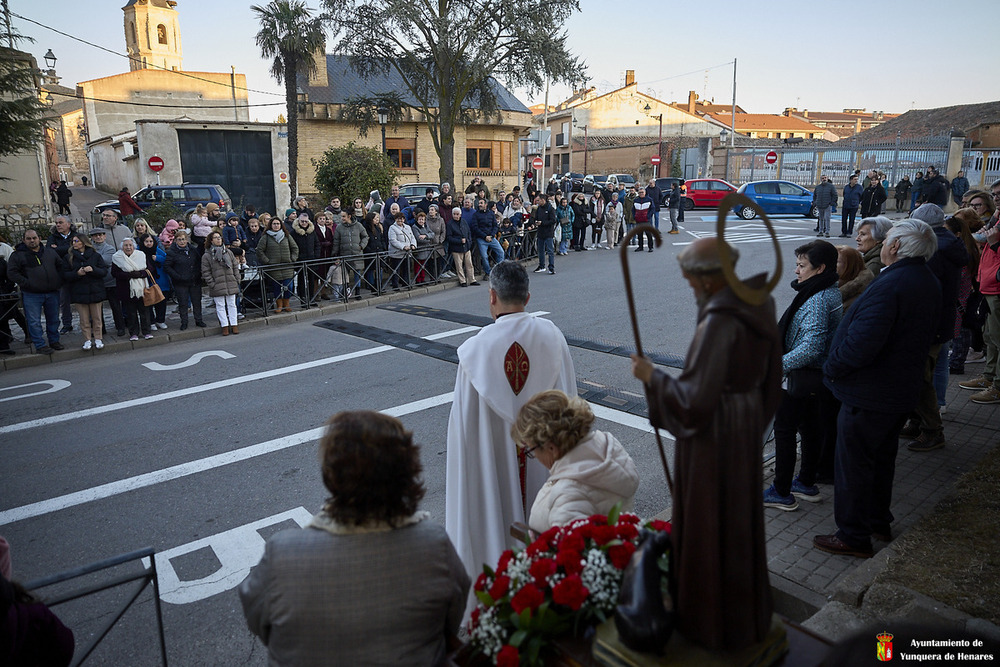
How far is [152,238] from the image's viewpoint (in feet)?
Answer: 34.9

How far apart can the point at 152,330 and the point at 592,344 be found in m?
7.41

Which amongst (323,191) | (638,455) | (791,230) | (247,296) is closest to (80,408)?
(247,296)

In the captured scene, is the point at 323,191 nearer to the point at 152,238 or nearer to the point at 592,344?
the point at 152,238

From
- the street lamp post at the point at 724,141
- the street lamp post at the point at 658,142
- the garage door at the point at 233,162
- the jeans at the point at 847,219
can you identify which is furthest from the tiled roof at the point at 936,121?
the garage door at the point at 233,162

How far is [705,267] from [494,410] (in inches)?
70.4

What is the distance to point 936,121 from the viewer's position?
41.4 m

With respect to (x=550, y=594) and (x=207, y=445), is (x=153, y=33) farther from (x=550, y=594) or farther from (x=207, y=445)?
(x=550, y=594)

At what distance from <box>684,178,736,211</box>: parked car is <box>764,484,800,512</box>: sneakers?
2811 centimetres

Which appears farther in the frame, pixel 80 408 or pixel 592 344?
pixel 592 344

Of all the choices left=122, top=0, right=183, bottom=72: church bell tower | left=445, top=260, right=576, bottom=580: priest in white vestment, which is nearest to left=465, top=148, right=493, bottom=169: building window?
left=122, top=0, right=183, bottom=72: church bell tower

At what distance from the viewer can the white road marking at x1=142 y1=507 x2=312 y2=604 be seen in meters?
4.05

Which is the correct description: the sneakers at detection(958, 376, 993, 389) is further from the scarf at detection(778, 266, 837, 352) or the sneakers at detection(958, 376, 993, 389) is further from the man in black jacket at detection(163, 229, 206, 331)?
the man in black jacket at detection(163, 229, 206, 331)

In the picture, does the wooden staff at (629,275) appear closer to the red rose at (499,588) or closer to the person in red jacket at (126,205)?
the red rose at (499,588)

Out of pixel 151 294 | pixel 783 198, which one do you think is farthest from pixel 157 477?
pixel 783 198
